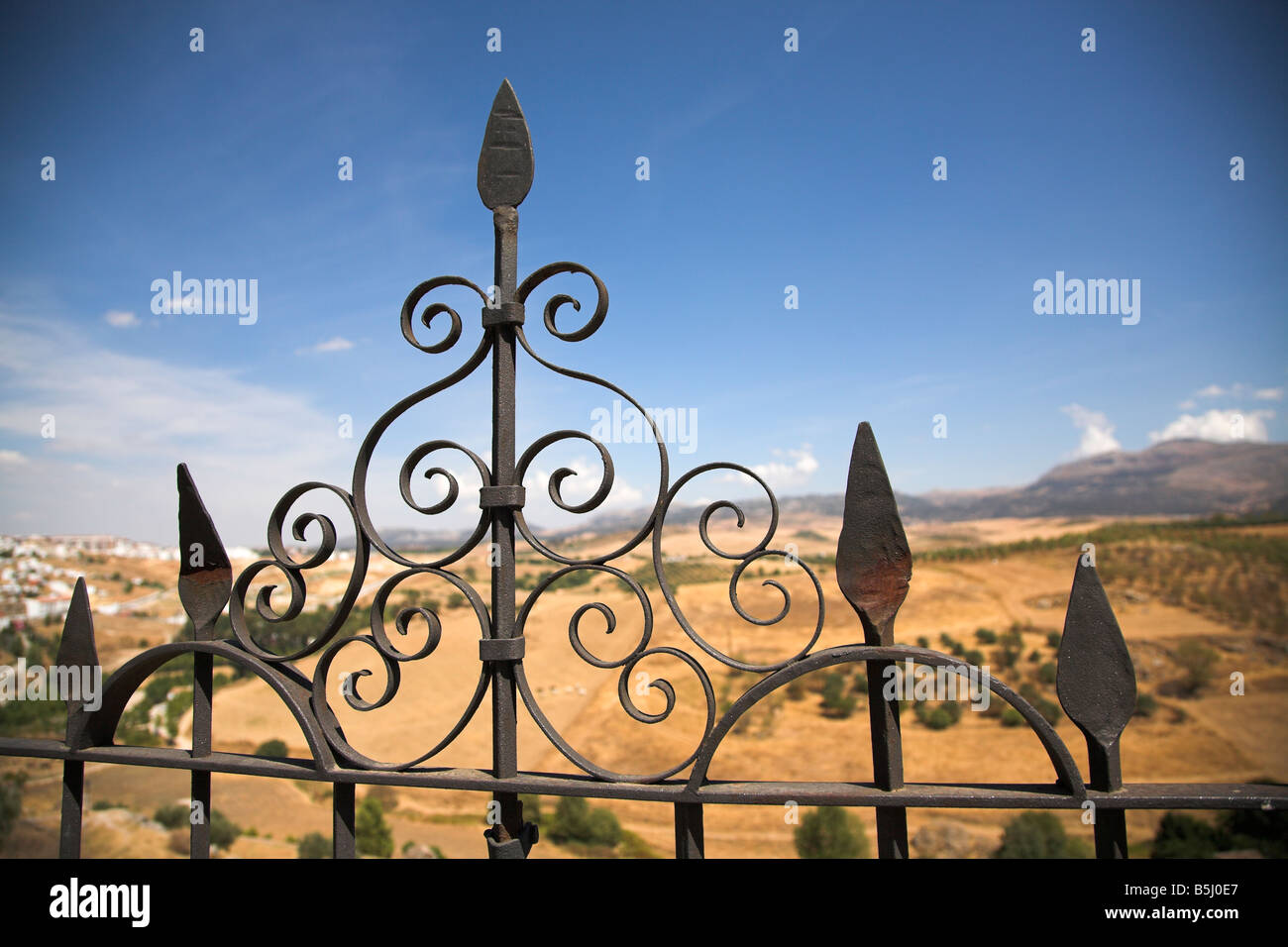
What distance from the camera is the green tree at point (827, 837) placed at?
1883 centimetres

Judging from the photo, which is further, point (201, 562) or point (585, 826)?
point (585, 826)

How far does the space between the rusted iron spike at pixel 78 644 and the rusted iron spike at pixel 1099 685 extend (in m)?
3.20

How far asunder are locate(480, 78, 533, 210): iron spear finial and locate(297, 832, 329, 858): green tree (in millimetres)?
23440

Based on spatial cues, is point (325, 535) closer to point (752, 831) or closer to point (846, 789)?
point (846, 789)

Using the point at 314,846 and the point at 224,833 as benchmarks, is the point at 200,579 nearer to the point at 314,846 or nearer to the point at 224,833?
the point at 314,846

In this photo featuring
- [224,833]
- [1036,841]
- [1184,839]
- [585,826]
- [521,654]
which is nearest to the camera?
[521,654]

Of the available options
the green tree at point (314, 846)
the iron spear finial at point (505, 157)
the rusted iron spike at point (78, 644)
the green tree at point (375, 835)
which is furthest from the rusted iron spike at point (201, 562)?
the green tree at point (314, 846)

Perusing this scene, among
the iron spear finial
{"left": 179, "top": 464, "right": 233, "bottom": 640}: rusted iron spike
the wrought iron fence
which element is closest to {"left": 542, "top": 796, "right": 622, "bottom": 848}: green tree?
the wrought iron fence

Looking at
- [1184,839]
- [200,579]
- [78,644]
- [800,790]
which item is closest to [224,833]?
[78,644]

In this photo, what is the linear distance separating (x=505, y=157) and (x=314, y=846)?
80.5 feet

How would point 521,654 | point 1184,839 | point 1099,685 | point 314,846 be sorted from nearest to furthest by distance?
point 1099,685
point 521,654
point 1184,839
point 314,846

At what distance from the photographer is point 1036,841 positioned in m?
17.2
